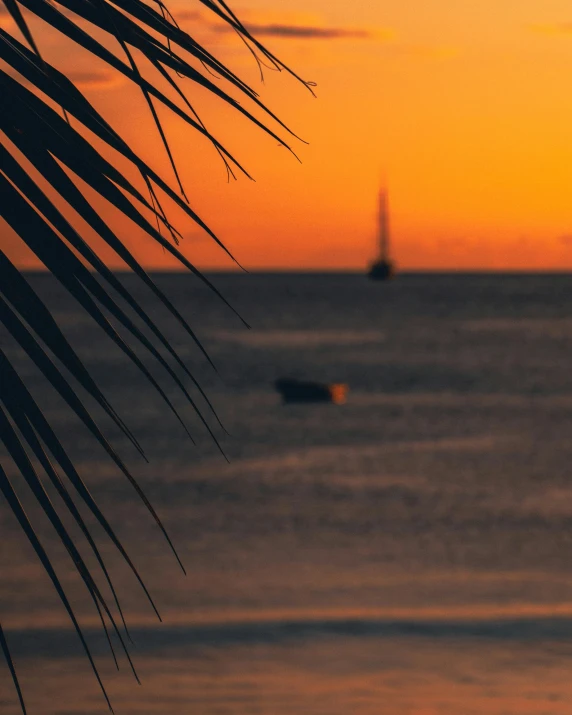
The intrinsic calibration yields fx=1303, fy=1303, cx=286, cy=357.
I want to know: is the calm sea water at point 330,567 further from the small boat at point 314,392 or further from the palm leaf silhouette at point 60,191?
the palm leaf silhouette at point 60,191

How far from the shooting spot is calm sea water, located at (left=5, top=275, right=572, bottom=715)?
→ 453 inches

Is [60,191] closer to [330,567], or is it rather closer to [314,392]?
[330,567]

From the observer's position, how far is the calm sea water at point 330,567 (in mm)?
11500

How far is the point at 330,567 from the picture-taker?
57.6 feet

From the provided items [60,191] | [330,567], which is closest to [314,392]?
[330,567]

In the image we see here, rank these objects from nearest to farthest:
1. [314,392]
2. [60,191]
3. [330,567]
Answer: [60,191], [330,567], [314,392]

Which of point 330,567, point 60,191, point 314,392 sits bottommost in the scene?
point 60,191

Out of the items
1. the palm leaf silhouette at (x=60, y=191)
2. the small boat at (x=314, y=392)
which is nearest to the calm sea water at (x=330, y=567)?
the small boat at (x=314, y=392)

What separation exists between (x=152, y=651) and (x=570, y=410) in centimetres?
3524

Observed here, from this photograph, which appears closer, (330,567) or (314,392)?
(330,567)

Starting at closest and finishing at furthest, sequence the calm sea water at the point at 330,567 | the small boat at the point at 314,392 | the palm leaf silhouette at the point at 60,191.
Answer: the palm leaf silhouette at the point at 60,191
the calm sea water at the point at 330,567
the small boat at the point at 314,392

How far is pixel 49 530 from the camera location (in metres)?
20.5

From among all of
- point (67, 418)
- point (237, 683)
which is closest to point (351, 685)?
point (237, 683)

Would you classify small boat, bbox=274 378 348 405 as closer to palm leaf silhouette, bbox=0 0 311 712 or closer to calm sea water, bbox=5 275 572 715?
calm sea water, bbox=5 275 572 715
